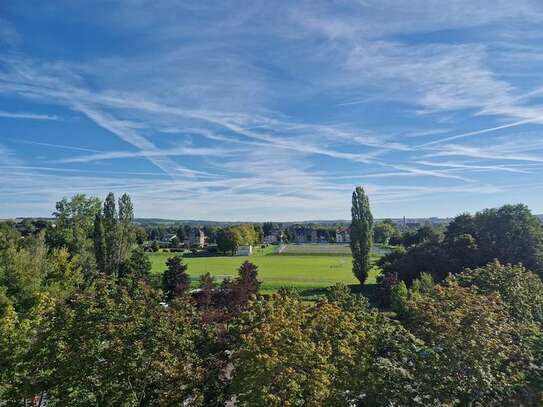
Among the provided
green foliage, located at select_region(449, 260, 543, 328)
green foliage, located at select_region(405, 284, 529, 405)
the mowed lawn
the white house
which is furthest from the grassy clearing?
Result: green foliage, located at select_region(405, 284, 529, 405)

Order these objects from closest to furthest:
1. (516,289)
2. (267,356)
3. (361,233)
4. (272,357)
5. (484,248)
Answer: (267,356), (272,357), (516,289), (484,248), (361,233)

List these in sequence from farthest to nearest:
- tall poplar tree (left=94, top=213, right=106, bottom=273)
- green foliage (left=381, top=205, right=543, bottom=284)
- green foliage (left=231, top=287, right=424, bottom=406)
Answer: tall poplar tree (left=94, top=213, right=106, bottom=273)
green foliage (left=381, top=205, right=543, bottom=284)
green foliage (left=231, top=287, right=424, bottom=406)

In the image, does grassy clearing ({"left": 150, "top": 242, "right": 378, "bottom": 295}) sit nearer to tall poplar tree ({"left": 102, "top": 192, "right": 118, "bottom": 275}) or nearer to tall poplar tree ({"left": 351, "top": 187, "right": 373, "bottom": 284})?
tall poplar tree ({"left": 351, "top": 187, "right": 373, "bottom": 284})

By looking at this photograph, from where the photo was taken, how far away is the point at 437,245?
163 ft

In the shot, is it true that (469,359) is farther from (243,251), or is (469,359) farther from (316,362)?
(243,251)

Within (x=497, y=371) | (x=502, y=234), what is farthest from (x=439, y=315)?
(x=502, y=234)

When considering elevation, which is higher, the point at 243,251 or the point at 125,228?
the point at 125,228

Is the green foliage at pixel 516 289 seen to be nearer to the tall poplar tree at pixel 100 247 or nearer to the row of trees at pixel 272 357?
the row of trees at pixel 272 357

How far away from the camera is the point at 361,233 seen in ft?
175

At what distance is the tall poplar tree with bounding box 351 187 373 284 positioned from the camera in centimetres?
5300

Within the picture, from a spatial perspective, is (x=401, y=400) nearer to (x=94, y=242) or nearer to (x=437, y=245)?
(x=437, y=245)

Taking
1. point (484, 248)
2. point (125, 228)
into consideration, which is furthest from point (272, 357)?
point (125, 228)

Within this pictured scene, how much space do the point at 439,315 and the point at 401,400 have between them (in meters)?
2.94

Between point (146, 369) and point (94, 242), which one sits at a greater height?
point (94, 242)
